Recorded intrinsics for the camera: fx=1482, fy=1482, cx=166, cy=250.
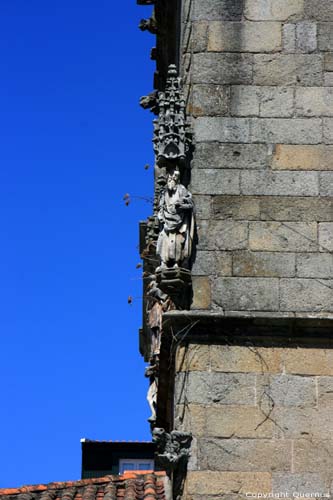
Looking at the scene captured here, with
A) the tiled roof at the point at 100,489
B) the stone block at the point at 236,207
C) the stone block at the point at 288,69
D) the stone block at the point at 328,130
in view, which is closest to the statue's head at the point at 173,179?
the stone block at the point at 236,207

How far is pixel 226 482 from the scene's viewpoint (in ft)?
42.5

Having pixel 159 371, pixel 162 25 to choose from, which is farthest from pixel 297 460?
→ pixel 162 25

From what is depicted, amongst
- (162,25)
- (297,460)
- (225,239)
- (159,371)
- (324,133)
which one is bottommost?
(297,460)

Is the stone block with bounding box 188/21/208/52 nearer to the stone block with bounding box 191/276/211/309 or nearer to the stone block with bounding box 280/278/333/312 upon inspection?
the stone block with bounding box 191/276/211/309

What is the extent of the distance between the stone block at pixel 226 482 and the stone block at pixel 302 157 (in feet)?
9.76

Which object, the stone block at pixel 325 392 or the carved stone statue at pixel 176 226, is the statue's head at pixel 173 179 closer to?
the carved stone statue at pixel 176 226

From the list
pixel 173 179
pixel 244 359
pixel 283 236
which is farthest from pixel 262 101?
pixel 244 359

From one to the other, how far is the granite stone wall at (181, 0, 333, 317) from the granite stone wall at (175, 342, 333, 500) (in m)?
0.51

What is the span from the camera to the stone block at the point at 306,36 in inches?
567

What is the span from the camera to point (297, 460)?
13055 millimetres

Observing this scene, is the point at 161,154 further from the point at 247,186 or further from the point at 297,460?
the point at 297,460

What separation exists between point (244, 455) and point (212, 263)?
183cm

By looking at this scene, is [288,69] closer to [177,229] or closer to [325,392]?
[177,229]

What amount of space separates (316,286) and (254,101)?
1.93m
